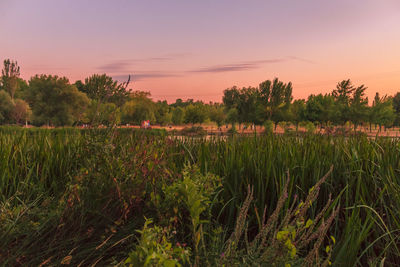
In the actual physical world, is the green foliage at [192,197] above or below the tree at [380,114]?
below

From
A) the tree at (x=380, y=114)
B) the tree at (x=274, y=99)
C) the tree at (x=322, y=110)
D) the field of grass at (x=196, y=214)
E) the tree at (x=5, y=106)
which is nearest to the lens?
the field of grass at (x=196, y=214)

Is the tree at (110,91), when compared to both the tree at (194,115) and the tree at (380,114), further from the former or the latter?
the tree at (194,115)

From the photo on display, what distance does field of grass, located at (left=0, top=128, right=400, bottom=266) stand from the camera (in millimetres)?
1802

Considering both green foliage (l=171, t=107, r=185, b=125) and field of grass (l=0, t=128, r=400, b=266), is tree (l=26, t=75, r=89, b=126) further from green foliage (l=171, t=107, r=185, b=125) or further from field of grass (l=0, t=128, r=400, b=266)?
field of grass (l=0, t=128, r=400, b=266)

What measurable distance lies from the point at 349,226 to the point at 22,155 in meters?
4.53

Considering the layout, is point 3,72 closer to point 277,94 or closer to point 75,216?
point 277,94

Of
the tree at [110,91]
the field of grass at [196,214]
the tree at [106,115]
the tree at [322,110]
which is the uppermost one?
the tree at [322,110]

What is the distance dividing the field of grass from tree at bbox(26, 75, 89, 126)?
54182 millimetres

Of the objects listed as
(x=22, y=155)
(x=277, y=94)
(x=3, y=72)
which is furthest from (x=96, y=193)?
(x=3, y=72)

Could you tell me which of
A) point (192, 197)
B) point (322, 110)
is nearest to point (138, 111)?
point (322, 110)

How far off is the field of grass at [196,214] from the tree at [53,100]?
5418 centimetres

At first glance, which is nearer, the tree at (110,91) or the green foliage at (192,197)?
the green foliage at (192,197)

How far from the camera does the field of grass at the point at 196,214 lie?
1802mm

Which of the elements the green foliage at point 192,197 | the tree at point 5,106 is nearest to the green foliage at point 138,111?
the tree at point 5,106
